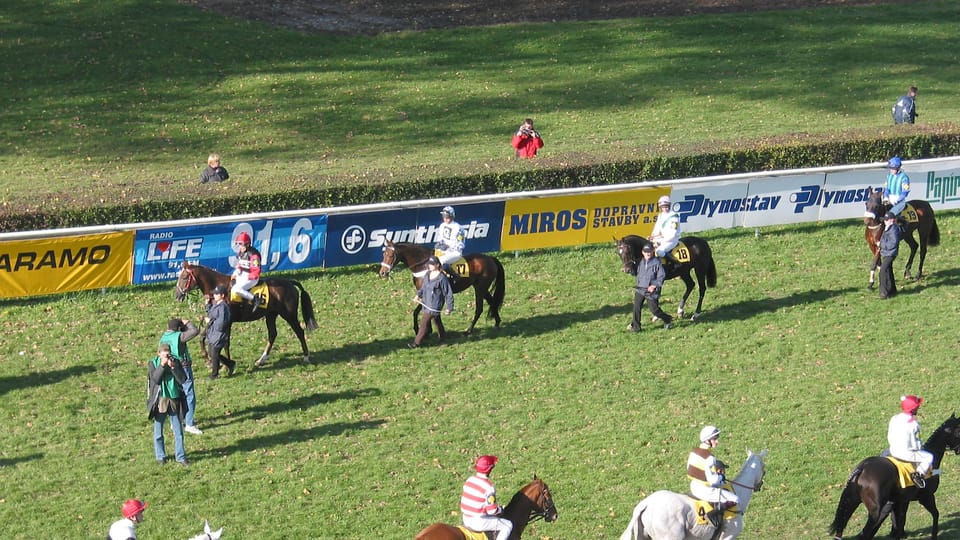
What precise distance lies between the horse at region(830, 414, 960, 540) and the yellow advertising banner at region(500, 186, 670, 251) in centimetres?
1026

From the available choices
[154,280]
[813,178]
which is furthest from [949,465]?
[154,280]

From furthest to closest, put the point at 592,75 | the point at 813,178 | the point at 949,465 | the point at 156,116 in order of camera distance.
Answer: the point at 592,75 → the point at 156,116 → the point at 813,178 → the point at 949,465

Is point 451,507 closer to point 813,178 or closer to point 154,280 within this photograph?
point 154,280

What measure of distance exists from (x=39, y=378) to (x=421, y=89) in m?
17.2

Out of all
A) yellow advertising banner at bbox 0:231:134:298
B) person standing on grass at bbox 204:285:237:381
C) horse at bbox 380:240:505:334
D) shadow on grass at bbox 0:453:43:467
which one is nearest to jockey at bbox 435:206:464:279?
horse at bbox 380:240:505:334

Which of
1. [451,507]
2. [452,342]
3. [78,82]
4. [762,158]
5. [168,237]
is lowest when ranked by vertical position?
[451,507]

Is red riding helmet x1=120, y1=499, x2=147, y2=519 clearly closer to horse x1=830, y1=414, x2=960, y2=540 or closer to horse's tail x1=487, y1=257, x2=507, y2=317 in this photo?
horse x1=830, y1=414, x2=960, y2=540

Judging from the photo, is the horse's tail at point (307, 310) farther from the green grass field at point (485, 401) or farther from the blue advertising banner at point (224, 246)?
the blue advertising banner at point (224, 246)

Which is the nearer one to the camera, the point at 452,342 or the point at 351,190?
the point at 452,342

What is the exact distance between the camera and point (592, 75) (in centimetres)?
3569

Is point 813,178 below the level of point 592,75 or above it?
below

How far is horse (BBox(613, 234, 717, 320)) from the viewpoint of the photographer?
21.3 m

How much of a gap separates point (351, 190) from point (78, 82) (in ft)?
41.7

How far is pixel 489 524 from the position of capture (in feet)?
43.3
